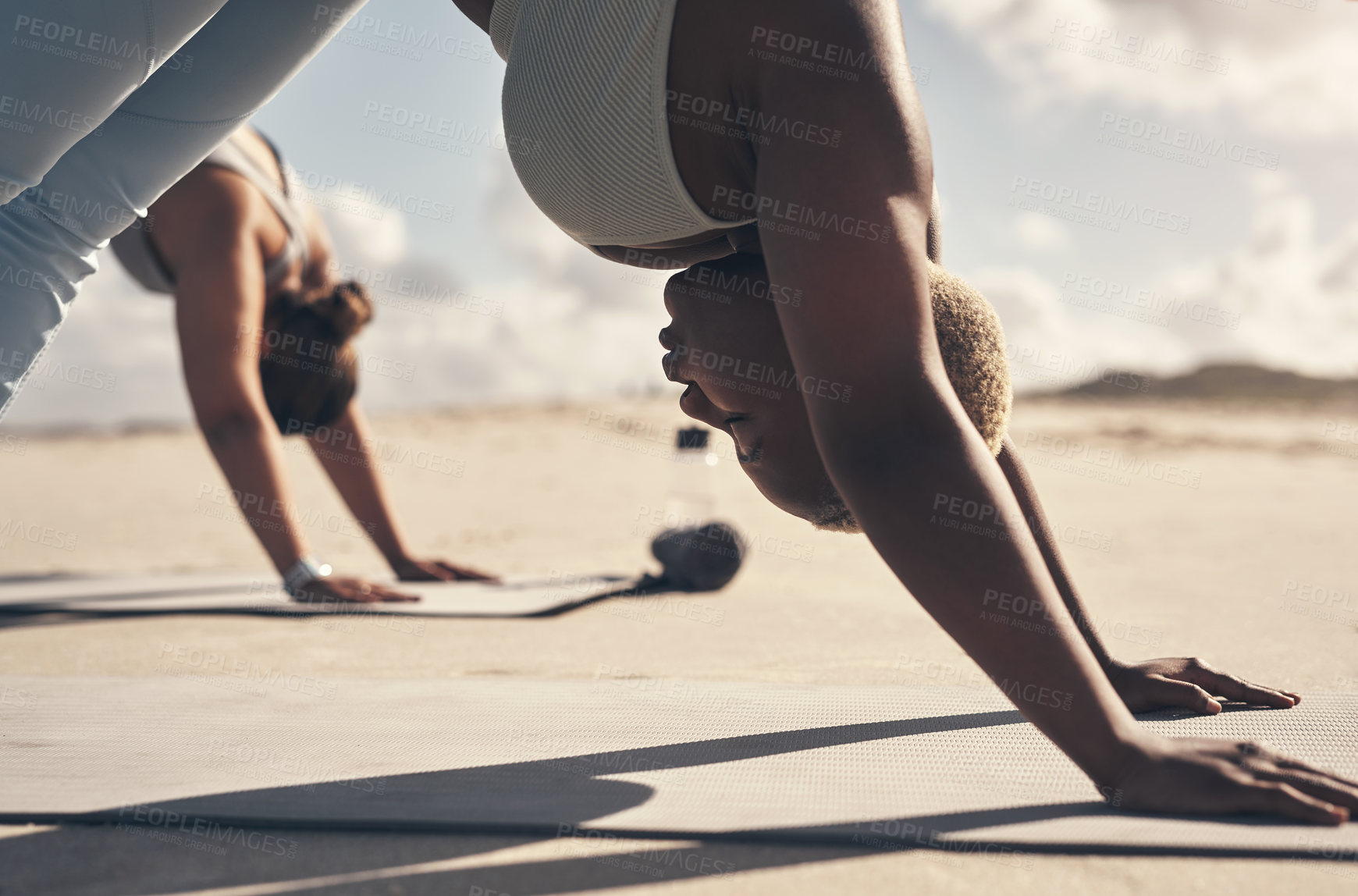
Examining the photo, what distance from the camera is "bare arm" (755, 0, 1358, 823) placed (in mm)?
1001

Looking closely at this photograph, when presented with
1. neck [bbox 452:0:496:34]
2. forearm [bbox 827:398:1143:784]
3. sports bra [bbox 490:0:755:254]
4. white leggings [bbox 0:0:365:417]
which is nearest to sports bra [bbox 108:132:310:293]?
white leggings [bbox 0:0:365:417]

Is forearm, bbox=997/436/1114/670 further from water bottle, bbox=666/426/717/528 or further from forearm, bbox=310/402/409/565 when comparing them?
water bottle, bbox=666/426/717/528

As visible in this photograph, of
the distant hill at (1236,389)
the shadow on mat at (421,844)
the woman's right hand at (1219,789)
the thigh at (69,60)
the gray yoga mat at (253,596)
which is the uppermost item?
the distant hill at (1236,389)

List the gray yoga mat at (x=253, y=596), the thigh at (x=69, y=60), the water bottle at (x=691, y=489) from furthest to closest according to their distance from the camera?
the water bottle at (x=691, y=489)
the gray yoga mat at (x=253, y=596)
the thigh at (x=69, y=60)

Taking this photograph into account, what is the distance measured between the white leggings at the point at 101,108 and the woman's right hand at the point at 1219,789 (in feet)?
4.88

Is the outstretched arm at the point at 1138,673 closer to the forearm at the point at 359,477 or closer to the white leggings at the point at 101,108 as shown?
the white leggings at the point at 101,108

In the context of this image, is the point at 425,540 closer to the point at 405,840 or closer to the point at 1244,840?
the point at 405,840

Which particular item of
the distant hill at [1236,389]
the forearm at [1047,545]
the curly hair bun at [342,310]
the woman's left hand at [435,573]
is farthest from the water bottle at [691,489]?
the distant hill at [1236,389]

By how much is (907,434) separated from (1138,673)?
79 cm

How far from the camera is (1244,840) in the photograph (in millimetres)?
958

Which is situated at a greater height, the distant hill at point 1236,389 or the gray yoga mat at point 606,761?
the distant hill at point 1236,389

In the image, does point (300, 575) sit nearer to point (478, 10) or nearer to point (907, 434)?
point (478, 10)

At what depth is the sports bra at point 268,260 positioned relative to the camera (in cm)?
309

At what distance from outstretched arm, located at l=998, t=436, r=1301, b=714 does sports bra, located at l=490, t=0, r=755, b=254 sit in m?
0.67
